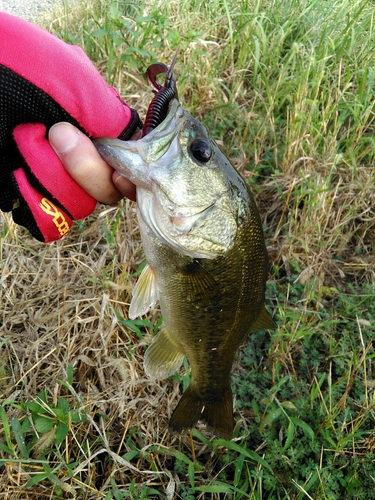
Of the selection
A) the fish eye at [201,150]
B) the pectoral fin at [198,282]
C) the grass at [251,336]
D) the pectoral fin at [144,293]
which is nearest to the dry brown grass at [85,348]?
the grass at [251,336]

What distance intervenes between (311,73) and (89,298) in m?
2.20

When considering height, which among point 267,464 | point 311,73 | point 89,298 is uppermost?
point 311,73

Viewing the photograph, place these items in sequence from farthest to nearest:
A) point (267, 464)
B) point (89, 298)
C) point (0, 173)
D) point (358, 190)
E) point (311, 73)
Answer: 1. point (311, 73)
2. point (358, 190)
3. point (89, 298)
4. point (267, 464)
5. point (0, 173)

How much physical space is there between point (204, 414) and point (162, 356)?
297mm

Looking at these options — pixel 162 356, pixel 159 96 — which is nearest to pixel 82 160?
pixel 159 96

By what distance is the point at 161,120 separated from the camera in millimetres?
1519

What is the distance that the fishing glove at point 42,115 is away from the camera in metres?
1.33

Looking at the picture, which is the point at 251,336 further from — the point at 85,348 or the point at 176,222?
the point at 176,222

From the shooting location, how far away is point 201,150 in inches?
60.9

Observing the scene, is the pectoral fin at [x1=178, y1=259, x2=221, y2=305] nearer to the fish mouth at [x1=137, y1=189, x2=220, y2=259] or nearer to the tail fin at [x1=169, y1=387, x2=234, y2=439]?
the fish mouth at [x1=137, y1=189, x2=220, y2=259]

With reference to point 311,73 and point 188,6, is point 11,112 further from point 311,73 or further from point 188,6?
point 188,6

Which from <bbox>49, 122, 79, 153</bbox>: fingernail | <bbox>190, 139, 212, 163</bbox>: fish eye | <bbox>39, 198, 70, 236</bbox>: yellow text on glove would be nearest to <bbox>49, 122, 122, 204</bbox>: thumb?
<bbox>49, 122, 79, 153</bbox>: fingernail

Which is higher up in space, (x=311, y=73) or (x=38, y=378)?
(x=311, y=73)

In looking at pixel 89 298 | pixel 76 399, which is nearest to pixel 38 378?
pixel 76 399
